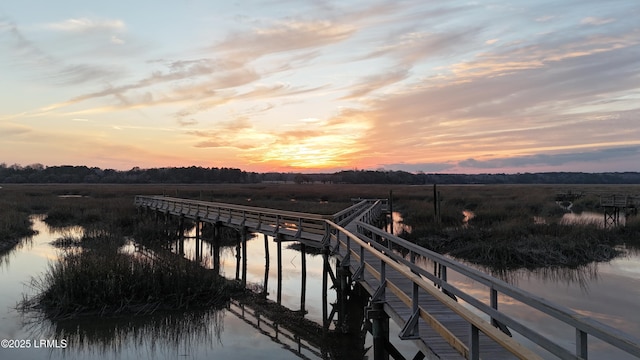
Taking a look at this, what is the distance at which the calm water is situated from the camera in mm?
9320

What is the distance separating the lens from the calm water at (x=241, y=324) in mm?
9320

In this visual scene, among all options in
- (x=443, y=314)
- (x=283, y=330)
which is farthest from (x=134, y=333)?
(x=443, y=314)

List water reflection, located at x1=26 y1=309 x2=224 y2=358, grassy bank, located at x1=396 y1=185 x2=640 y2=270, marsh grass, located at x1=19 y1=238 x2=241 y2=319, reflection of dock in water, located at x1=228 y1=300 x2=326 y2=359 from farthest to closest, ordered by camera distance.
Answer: grassy bank, located at x1=396 y1=185 x2=640 y2=270 < marsh grass, located at x1=19 y1=238 x2=241 y2=319 < reflection of dock in water, located at x1=228 y1=300 x2=326 y2=359 < water reflection, located at x1=26 y1=309 x2=224 y2=358

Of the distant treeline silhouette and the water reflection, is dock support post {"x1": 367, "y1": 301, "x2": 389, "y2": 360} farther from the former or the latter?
the distant treeline silhouette

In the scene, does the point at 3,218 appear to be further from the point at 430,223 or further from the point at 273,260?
the point at 430,223

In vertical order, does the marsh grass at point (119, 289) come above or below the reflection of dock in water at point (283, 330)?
above

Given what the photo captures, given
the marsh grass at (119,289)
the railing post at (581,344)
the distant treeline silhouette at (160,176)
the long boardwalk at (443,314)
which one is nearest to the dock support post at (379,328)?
the long boardwalk at (443,314)

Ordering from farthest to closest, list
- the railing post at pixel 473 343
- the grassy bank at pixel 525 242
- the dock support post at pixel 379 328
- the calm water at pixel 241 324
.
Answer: the grassy bank at pixel 525 242 → the calm water at pixel 241 324 → the dock support post at pixel 379 328 → the railing post at pixel 473 343

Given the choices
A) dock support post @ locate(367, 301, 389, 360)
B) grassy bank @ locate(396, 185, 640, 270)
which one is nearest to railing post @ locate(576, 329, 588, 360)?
dock support post @ locate(367, 301, 389, 360)

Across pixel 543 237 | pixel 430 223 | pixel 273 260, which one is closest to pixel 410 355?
pixel 273 260

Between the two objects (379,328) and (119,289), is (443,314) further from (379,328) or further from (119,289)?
(119,289)

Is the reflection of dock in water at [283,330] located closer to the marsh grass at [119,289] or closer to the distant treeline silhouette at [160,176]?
the marsh grass at [119,289]

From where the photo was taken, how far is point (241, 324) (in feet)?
36.7

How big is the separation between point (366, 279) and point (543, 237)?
15.3m
